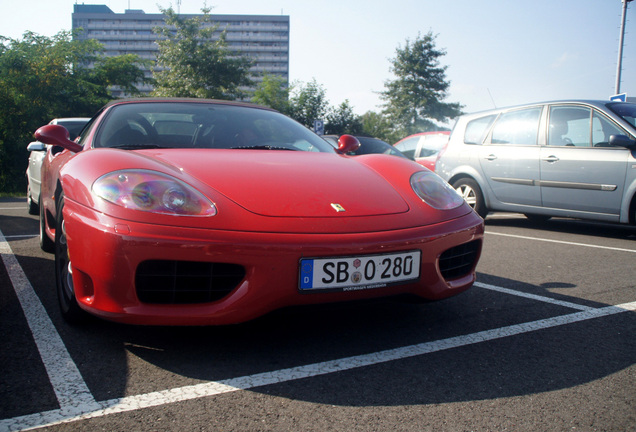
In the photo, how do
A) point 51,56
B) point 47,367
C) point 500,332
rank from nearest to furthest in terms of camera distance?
point 47,367
point 500,332
point 51,56

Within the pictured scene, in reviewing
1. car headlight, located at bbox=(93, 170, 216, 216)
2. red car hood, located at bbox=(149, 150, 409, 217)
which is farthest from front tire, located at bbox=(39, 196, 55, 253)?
car headlight, located at bbox=(93, 170, 216, 216)

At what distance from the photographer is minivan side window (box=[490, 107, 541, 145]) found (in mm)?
6406

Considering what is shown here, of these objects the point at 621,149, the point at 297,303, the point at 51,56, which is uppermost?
the point at 51,56

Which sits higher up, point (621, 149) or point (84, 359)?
point (621, 149)

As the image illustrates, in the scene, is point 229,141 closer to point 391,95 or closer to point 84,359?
point 84,359

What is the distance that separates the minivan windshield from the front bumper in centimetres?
484

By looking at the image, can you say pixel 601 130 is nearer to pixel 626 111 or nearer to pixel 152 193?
pixel 626 111

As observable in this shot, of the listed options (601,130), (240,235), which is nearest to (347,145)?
(240,235)

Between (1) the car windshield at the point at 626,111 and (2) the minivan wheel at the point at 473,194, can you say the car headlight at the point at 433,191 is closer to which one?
(1) the car windshield at the point at 626,111

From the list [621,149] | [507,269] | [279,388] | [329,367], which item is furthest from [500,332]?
[621,149]

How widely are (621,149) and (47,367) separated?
221 inches

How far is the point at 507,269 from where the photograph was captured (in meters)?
3.97

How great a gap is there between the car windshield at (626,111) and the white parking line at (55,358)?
5.64 meters

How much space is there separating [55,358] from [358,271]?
48.0 inches
